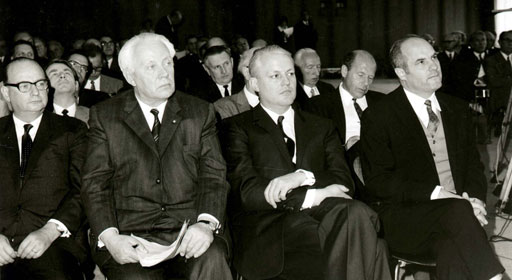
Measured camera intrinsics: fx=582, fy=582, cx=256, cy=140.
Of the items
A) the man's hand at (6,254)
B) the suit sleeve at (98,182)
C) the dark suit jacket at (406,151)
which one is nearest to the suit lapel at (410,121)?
the dark suit jacket at (406,151)

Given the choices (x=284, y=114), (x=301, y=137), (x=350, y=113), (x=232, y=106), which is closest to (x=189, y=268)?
(x=301, y=137)

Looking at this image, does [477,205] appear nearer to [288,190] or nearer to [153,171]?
[288,190]

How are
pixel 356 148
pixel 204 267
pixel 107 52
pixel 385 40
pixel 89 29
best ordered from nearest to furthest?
pixel 204 267 < pixel 356 148 < pixel 107 52 < pixel 89 29 < pixel 385 40

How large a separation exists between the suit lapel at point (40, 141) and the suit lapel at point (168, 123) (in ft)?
2.01

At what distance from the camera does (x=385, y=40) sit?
19750 mm

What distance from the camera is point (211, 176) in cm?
282

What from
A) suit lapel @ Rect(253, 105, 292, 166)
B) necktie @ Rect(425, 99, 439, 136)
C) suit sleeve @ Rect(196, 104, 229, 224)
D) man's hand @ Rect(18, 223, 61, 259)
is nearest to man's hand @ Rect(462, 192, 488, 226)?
necktie @ Rect(425, 99, 439, 136)

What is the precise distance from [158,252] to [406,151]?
4.75 ft

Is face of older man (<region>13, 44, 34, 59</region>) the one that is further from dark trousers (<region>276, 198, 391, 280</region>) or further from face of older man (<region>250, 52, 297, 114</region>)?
dark trousers (<region>276, 198, 391, 280</region>)

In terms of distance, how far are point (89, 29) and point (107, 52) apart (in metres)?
6.38

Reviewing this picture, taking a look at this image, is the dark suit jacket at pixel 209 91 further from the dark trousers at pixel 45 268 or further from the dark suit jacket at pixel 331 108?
the dark trousers at pixel 45 268

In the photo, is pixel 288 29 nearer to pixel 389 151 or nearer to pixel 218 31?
pixel 218 31

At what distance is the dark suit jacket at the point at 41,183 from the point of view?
2.86 m

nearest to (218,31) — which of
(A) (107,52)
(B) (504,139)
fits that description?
(A) (107,52)
